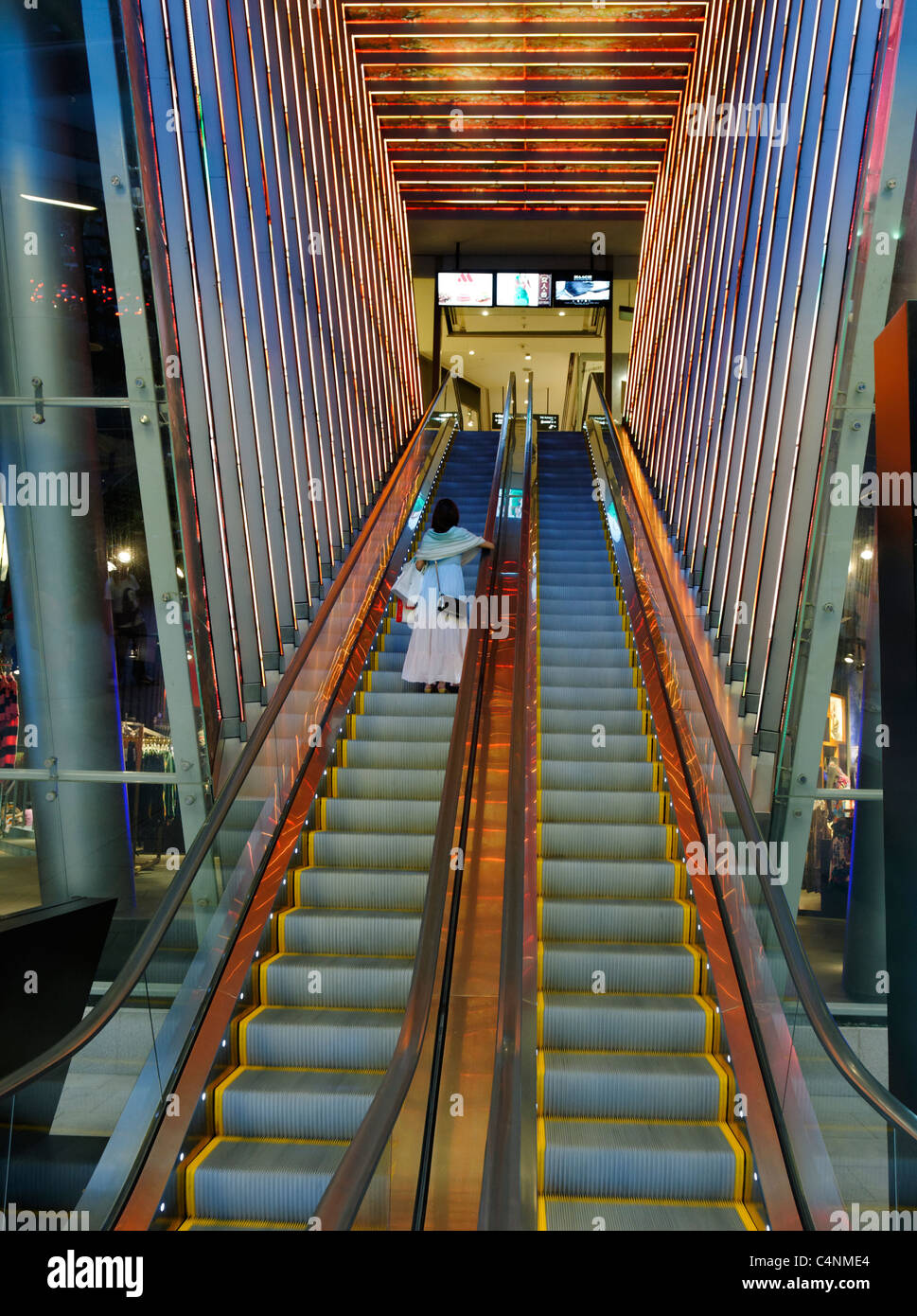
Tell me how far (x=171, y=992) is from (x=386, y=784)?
87.8 inches

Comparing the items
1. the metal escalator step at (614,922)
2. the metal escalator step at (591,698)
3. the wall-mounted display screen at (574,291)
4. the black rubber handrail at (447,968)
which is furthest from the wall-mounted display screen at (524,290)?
the metal escalator step at (614,922)

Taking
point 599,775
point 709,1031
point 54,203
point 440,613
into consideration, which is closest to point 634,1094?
point 709,1031

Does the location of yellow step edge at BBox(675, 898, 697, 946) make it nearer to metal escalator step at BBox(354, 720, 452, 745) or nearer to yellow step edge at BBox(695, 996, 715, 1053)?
yellow step edge at BBox(695, 996, 715, 1053)

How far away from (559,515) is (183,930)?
752cm

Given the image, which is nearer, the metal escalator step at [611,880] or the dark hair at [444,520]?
the metal escalator step at [611,880]

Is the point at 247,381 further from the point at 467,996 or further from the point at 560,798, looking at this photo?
the point at 467,996

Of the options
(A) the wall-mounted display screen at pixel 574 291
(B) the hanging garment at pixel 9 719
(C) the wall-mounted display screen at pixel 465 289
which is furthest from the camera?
(A) the wall-mounted display screen at pixel 574 291

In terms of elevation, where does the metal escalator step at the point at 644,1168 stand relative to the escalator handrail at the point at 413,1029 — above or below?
below

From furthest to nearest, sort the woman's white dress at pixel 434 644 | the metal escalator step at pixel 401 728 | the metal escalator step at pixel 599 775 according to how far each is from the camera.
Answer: the woman's white dress at pixel 434 644 → the metal escalator step at pixel 401 728 → the metal escalator step at pixel 599 775

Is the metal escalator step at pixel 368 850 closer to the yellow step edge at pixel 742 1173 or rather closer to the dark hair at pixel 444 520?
the yellow step edge at pixel 742 1173

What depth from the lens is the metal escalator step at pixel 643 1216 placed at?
144 inches

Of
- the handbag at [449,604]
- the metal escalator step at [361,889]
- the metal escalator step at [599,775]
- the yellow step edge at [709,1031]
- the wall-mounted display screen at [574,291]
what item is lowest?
the yellow step edge at [709,1031]

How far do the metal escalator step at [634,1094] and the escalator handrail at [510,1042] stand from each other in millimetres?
764
